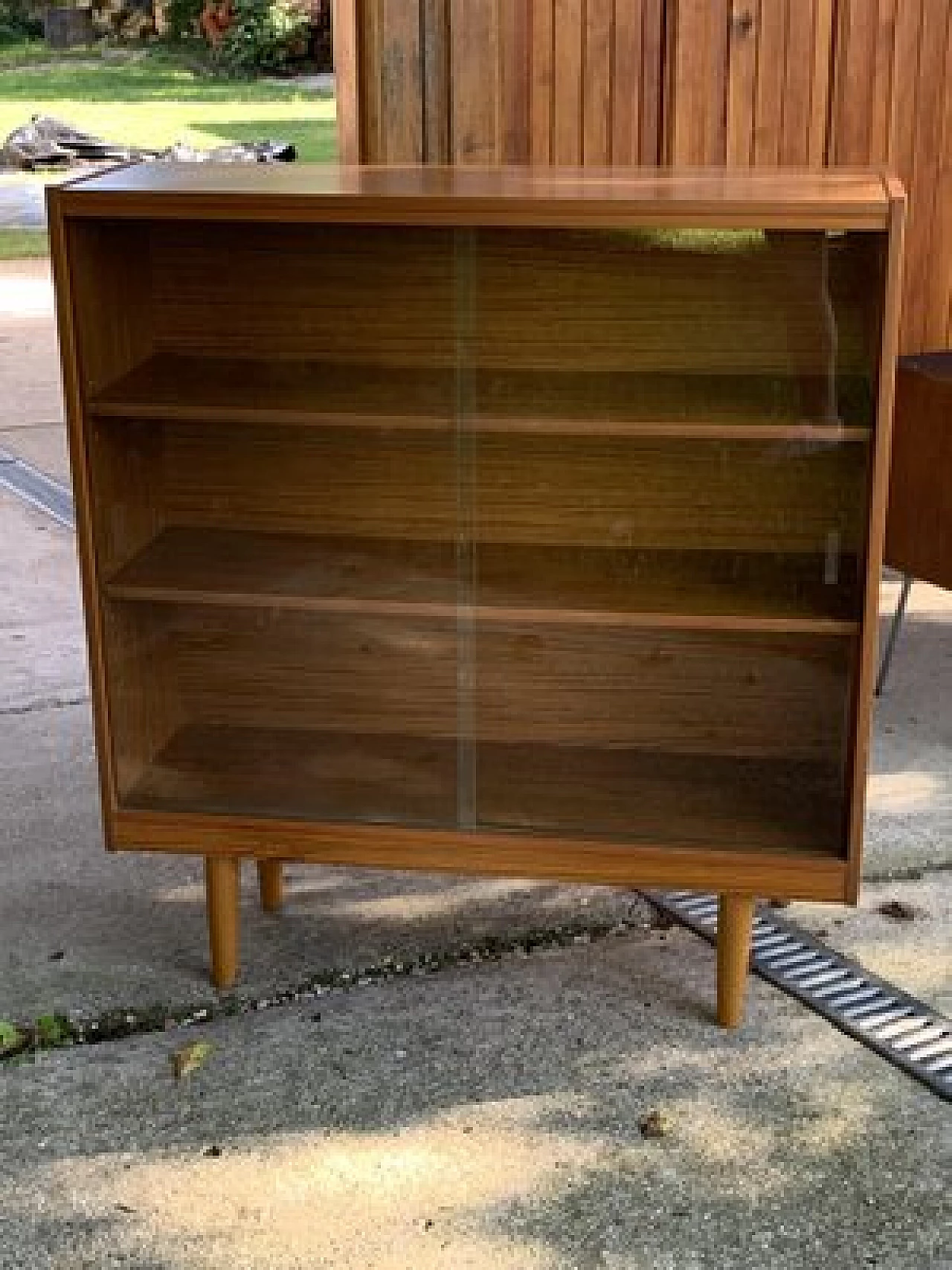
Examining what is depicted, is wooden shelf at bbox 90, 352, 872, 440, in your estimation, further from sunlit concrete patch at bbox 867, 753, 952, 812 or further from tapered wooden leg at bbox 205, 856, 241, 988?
sunlit concrete patch at bbox 867, 753, 952, 812

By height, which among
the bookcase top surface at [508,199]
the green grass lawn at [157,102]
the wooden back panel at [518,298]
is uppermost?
the bookcase top surface at [508,199]

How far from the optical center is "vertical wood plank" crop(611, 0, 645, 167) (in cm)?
408

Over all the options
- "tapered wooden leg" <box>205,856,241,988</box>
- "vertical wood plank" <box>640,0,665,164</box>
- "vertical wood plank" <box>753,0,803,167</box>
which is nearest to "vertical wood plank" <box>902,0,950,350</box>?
"vertical wood plank" <box>753,0,803,167</box>

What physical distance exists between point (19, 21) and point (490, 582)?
2547 centimetres

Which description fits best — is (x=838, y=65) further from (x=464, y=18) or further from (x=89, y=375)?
(x=89, y=375)

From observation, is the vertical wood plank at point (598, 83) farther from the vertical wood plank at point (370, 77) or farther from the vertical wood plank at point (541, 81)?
the vertical wood plank at point (370, 77)

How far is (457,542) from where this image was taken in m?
2.70

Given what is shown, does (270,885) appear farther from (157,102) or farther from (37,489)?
(157,102)

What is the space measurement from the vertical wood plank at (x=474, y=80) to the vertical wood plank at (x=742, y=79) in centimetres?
A: 60

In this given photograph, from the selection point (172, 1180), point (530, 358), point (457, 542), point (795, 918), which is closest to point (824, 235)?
point (530, 358)

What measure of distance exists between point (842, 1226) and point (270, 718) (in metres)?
1.18

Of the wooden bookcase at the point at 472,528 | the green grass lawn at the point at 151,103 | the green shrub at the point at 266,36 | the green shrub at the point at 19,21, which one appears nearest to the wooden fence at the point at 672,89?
the wooden bookcase at the point at 472,528

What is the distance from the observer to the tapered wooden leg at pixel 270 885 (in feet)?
10.3

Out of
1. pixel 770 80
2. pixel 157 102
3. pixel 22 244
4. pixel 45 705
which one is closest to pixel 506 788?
pixel 45 705
